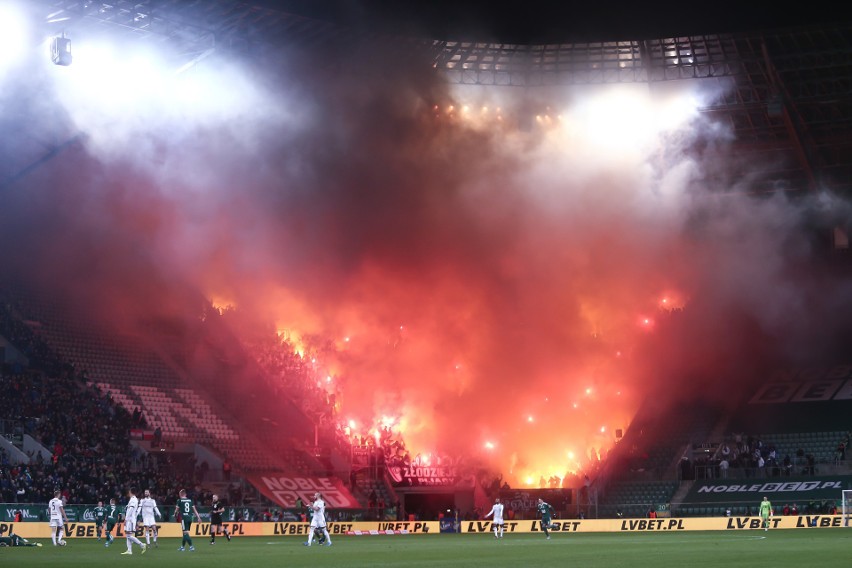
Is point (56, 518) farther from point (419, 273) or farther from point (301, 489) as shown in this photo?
point (419, 273)

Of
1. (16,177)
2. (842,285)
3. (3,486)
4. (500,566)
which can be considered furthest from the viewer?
(842,285)

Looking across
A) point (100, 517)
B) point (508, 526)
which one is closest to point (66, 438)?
point (100, 517)

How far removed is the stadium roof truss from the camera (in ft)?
151

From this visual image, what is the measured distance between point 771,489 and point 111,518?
31.4m

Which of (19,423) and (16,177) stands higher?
(16,177)

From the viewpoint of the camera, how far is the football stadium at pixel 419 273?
158 ft

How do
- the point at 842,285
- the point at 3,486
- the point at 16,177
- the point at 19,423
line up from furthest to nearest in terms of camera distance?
the point at 842,285 < the point at 16,177 < the point at 19,423 < the point at 3,486

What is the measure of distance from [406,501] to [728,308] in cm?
2246

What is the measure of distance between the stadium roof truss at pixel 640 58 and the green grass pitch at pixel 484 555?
67.9 ft

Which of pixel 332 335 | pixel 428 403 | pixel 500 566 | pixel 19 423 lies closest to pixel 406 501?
pixel 428 403

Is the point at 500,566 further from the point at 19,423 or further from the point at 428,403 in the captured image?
the point at 428,403

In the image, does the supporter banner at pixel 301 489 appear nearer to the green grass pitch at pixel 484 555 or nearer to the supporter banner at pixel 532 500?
the supporter banner at pixel 532 500

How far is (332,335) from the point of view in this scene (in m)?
67.1

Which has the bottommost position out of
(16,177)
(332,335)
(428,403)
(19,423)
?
(19,423)
